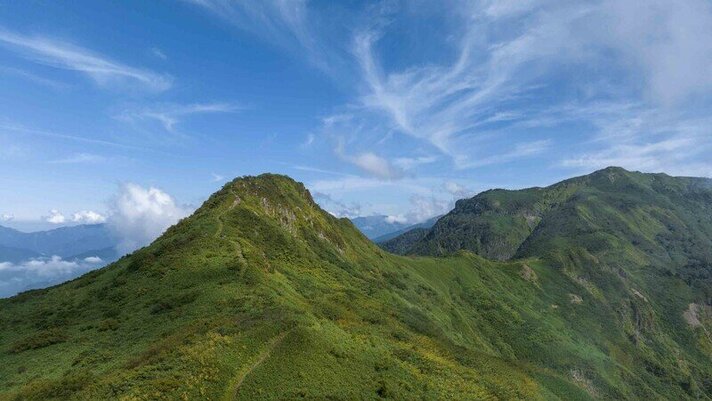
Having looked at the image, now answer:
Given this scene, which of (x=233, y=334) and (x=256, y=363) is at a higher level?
(x=233, y=334)

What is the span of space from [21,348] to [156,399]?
35.7m

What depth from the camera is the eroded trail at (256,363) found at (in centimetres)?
3831

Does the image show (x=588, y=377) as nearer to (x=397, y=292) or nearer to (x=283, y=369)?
(x=397, y=292)

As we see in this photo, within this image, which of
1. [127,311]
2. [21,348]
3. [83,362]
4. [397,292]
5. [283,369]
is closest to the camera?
[283,369]

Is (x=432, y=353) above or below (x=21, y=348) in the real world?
below

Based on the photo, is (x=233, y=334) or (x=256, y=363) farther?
(x=233, y=334)

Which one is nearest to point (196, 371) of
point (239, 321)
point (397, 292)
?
point (239, 321)

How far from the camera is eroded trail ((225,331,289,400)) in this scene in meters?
38.3

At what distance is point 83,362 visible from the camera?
161 ft

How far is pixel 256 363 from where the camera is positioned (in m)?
42.3

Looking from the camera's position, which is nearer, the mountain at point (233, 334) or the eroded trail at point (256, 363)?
the eroded trail at point (256, 363)

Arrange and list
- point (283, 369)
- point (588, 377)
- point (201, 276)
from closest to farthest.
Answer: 1. point (283, 369)
2. point (201, 276)
3. point (588, 377)

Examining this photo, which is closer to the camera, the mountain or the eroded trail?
the eroded trail

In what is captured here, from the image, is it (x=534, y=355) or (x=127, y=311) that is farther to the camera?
(x=534, y=355)
